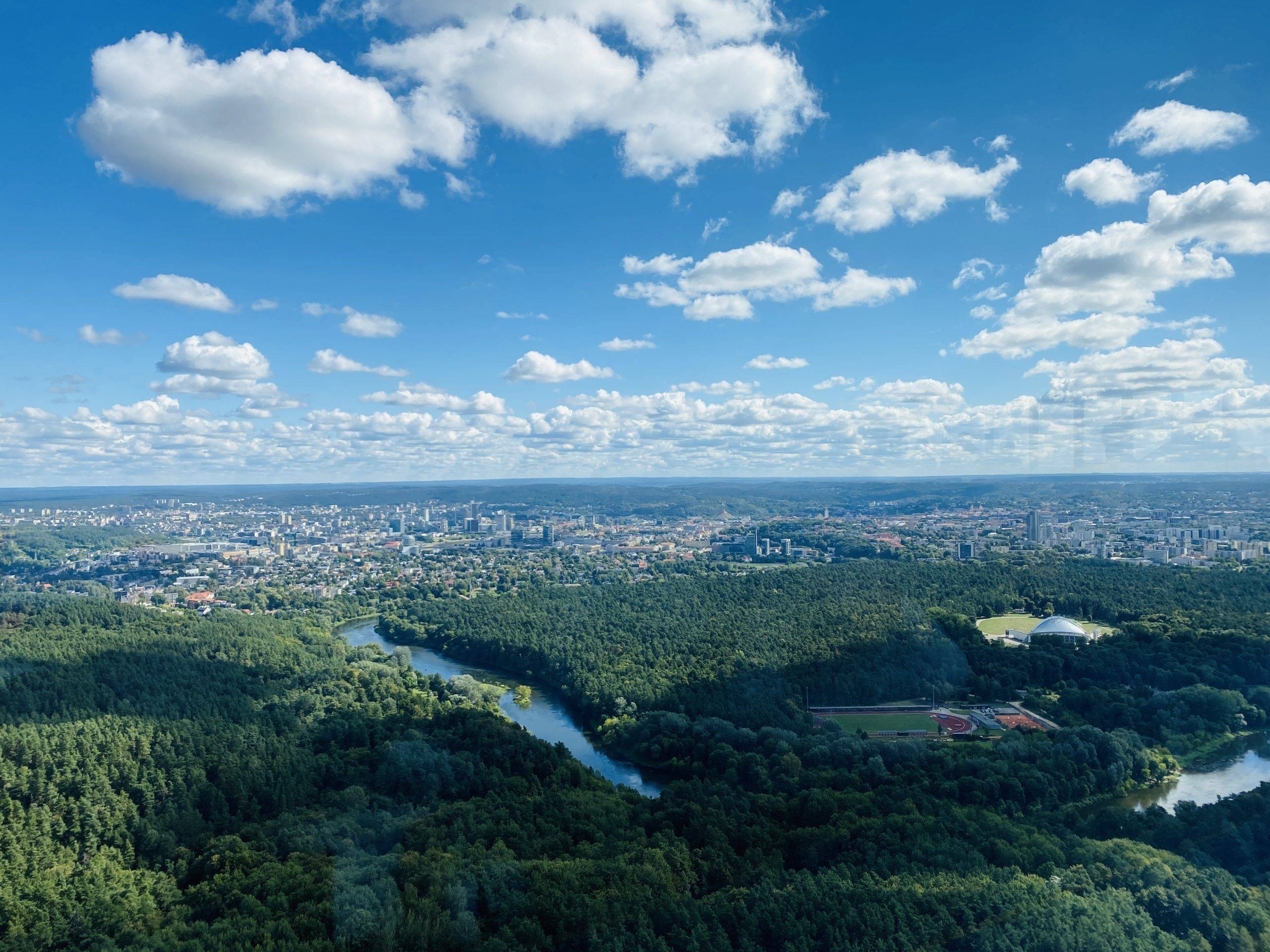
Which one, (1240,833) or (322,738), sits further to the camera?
(322,738)

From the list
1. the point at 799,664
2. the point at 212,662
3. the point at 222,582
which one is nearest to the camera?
the point at 212,662

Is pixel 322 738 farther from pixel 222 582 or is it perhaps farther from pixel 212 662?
pixel 222 582

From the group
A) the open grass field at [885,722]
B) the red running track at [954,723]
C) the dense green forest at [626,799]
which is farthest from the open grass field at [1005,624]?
the open grass field at [885,722]

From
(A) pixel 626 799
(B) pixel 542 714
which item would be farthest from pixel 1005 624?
(A) pixel 626 799

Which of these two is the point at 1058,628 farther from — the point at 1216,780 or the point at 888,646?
the point at 1216,780

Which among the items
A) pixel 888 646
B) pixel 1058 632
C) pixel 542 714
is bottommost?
pixel 542 714

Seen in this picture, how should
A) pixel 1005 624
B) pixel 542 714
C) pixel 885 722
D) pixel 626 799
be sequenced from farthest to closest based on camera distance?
pixel 1005 624 < pixel 542 714 < pixel 885 722 < pixel 626 799

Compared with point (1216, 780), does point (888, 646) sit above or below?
above

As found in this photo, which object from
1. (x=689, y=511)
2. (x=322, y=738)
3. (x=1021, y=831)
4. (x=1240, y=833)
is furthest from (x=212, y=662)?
(x=689, y=511)
